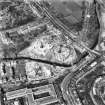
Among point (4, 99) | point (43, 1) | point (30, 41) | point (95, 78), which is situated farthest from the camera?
point (43, 1)

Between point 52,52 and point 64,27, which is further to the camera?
point 64,27

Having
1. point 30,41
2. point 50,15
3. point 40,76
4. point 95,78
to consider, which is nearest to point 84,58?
point 95,78

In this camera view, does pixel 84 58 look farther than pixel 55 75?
Yes

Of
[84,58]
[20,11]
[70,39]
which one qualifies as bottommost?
[84,58]

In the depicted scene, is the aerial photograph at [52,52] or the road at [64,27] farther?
the road at [64,27]

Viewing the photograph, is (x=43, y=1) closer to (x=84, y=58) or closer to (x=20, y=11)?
(x=20, y=11)

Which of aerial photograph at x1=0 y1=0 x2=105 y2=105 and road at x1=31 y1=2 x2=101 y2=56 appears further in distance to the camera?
road at x1=31 y1=2 x2=101 y2=56

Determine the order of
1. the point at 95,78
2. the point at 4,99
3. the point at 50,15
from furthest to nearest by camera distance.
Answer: the point at 50,15
the point at 95,78
the point at 4,99

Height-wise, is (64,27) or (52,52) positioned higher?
(64,27)
